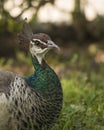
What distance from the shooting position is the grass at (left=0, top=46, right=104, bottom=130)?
4.67m

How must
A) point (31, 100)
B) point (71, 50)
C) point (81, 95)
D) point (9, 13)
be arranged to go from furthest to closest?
1. point (71, 50)
2. point (9, 13)
3. point (81, 95)
4. point (31, 100)

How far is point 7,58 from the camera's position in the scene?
8.51 m

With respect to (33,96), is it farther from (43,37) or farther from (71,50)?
(71,50)

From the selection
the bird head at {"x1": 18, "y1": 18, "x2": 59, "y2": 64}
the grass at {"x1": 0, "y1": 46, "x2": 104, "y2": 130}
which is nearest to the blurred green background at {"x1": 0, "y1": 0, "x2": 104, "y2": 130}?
A: the grass at {"x1": 0, "y1": 46, "x2": 104, "y2": 130}

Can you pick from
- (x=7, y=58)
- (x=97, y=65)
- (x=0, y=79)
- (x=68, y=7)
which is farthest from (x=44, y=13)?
(x=0, y=79)

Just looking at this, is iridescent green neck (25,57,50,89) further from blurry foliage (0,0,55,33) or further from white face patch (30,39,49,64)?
blurry foliage (0,0,55,33)

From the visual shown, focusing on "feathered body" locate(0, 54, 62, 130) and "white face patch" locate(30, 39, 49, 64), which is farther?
"white face patch" locate(30, 39, 49, 64)

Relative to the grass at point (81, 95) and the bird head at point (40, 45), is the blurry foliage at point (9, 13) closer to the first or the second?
the grass at point (81, 95)

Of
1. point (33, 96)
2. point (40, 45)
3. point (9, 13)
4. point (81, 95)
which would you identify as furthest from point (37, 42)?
point (9, 13)

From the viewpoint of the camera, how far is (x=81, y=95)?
555 cm

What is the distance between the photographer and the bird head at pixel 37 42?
426 centimetres

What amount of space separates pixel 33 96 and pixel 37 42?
0.42m

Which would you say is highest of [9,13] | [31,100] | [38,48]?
[9,13]

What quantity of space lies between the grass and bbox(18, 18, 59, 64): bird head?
62 centimetres
